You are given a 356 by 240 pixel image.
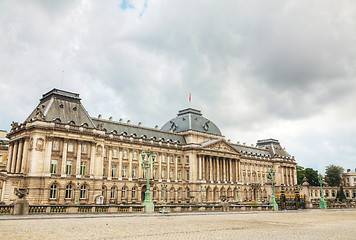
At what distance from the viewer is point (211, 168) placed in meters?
85.1

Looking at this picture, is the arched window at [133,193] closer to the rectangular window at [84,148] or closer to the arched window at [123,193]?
the arched window at [123,193]

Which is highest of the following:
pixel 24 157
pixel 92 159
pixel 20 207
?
pixel 92 159

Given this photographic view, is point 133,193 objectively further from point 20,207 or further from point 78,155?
point 20,207

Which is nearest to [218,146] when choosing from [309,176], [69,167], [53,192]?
[69,167]

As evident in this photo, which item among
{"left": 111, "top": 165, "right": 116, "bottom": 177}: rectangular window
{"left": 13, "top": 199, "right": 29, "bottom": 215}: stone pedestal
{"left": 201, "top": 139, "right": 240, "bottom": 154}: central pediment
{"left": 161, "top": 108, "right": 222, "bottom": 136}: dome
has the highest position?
{"left": 161, "top": 108, "right": 222, "bottom": 136}: dome

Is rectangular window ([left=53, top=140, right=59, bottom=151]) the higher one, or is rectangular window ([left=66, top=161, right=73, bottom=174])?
rectangular window ([left=53, top=140, right=59, bottom=151])

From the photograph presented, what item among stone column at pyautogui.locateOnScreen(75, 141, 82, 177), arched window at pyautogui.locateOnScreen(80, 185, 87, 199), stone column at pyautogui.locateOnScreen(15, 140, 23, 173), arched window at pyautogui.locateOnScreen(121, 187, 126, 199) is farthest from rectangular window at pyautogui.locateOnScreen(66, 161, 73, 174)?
arched window at pyautogui.locateOnScreen(121, 187, 126, 199)

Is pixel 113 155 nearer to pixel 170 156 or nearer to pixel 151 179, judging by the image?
pixel 151 179

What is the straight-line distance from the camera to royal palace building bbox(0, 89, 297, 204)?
55062 millimetres

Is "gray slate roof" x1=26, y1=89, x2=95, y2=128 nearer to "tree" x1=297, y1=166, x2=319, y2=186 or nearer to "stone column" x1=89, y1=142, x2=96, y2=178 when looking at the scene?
"stone column" x1=89, y1=142, x2=96, y2=178

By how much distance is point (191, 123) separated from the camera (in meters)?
87.9

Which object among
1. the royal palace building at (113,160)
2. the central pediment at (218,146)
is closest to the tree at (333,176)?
the royal palace building at (113,160)

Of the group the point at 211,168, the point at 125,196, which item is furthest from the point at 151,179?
the point at 211,168

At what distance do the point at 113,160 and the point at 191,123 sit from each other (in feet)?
90.6
